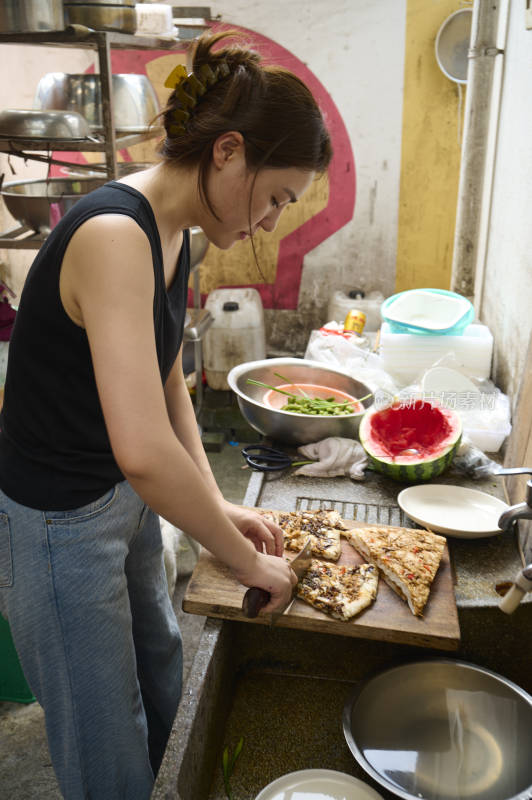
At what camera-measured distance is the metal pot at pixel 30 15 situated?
10.3 feet

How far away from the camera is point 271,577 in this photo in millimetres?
1604

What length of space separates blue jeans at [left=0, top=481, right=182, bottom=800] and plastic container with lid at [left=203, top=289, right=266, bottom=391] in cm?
443

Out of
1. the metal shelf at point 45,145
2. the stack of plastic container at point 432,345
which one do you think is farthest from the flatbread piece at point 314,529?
the metal shelf at point 45,145

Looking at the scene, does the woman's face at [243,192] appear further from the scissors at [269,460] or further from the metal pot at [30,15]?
the metal pot at [30,15]

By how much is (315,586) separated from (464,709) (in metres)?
0.49

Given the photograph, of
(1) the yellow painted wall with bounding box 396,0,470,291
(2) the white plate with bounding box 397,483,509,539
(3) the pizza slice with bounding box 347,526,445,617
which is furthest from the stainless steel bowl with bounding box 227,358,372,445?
(1) the yellow painted wall with bounding box 396,0,470,291

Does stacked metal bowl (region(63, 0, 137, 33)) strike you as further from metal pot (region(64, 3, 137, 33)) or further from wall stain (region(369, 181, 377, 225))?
wall stain (region(369, 181, 377, 225))

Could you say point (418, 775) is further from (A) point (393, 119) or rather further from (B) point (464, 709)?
(A) point (393, 119)

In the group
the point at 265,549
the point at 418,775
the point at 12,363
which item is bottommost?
the point at 418,775

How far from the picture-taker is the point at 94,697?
1.57 meters

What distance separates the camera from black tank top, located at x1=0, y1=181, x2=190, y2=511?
4.39 ft

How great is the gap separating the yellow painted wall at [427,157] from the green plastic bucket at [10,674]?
491cm

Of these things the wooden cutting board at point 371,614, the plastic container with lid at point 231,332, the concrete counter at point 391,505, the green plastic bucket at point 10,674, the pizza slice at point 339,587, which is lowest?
the green plastic bucket at point 10,674

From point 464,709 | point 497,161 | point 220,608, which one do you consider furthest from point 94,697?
point 497,161
